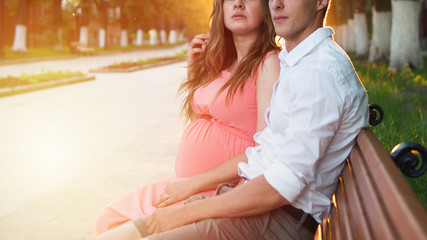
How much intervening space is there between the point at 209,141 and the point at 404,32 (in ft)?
44.3

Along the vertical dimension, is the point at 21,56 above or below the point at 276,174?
below

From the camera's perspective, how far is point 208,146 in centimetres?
287

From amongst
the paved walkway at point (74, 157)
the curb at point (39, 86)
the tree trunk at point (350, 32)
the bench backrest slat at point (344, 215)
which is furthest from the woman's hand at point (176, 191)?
the tree trunk at point (350, 32)

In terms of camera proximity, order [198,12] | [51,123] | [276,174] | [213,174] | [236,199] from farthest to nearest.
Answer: [198,12] → [51,123] → [213,174] → [236,199] → [276,174]

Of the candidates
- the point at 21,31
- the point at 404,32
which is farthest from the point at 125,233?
the point at 21,31

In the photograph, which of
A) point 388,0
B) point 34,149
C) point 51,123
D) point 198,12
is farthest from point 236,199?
point 198,12

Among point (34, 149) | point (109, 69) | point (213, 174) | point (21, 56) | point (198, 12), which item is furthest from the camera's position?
point (198, 12)

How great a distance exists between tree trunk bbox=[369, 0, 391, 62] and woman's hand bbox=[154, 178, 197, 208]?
59.0 ft

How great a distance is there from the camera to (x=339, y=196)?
1982mm

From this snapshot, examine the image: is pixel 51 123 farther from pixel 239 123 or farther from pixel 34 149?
pixel 239 123

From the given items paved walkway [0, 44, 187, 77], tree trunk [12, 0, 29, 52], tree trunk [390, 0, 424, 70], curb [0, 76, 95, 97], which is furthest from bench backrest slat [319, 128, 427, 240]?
tree trunk [12, 0, 29, 52]

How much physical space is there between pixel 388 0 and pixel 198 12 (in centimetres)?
5223

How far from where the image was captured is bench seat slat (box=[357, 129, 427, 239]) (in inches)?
41.6

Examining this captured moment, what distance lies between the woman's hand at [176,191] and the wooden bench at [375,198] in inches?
28.8
